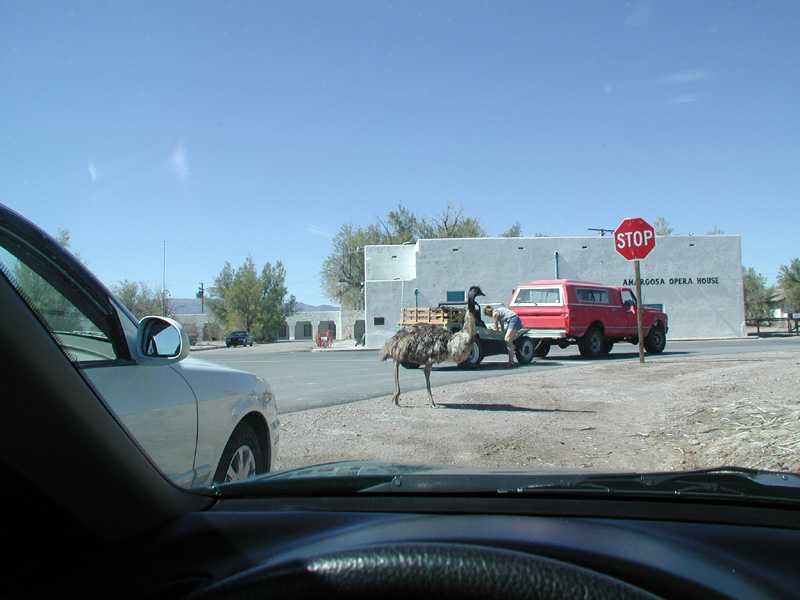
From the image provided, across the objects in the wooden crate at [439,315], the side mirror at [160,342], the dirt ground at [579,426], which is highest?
the wooden crate at [439,315]

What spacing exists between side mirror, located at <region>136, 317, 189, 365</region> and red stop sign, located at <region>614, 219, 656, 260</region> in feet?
40.0

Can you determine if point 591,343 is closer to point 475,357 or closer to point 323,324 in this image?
point 475,357

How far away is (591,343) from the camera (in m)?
18.7

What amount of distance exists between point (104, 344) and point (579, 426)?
596cm

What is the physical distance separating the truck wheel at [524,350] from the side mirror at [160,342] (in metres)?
14.1

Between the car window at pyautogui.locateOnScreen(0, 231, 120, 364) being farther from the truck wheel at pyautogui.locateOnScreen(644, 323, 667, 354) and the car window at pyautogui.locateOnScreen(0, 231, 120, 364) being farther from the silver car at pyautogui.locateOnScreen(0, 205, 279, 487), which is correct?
the truck wheel at pyautogui.locateOnScreen(644, 323, 667, 354)

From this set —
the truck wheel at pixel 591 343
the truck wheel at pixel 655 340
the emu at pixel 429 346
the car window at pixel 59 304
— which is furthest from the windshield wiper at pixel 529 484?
the truck wheel at pixel 655 340

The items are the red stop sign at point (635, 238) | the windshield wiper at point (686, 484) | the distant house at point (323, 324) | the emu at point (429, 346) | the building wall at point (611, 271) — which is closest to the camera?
the windshield wiper at point (686, 484)

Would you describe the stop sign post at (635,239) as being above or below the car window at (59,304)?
above

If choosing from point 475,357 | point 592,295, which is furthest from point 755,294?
point 475,357

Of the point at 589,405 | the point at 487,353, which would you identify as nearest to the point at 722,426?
the point at 589,405

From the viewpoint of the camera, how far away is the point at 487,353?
15.7 meters

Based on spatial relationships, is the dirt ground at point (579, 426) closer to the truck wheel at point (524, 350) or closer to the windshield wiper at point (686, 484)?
the windshield wiper at point (686, 484)

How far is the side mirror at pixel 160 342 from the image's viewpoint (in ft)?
9.21
